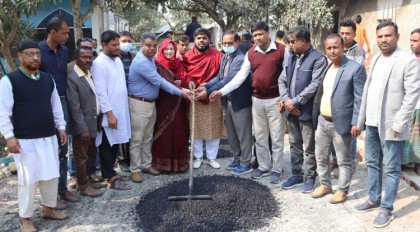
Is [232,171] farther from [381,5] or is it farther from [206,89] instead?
[381,5]

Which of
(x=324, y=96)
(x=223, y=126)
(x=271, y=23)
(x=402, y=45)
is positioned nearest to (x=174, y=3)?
(x=271, y=23)

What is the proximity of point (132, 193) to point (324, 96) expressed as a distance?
247cm

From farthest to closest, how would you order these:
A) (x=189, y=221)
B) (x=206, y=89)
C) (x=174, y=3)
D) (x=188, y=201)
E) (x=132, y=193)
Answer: (x=174, y=3), (x=206, y=89), (x=132, y=193), (x=188, y=201), (x=189, y=221)

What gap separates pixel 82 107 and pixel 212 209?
5.78ft

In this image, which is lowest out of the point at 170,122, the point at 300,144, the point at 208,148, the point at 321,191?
the point at 321,191

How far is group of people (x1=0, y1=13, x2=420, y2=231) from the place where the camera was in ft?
11.0

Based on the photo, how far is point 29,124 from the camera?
335cm

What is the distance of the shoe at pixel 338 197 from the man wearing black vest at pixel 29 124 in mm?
2827

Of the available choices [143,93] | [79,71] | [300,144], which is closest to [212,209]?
[300,144]

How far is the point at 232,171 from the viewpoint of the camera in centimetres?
525

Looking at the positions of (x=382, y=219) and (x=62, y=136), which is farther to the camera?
(x=62, y=136)

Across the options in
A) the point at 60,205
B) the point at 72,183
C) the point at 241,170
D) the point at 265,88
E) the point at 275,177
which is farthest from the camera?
the point at 241,170

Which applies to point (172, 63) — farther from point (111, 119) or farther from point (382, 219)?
point (382, 219)

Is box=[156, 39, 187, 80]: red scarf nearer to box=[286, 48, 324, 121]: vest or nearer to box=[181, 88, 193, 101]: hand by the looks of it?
box=[181, 88, 193, 101]: hand
